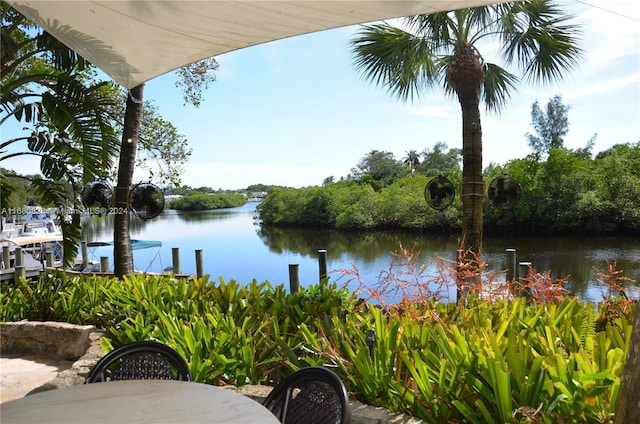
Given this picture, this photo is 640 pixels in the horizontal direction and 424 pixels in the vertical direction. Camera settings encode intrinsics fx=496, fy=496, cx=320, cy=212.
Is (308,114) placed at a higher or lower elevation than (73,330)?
higher

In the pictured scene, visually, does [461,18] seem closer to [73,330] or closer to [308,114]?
[73,330]

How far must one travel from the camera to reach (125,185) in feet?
17.3

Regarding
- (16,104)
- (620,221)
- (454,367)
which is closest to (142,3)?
(454,367)

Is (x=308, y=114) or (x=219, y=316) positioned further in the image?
(x=308, y=114)

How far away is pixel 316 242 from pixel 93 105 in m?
17.5

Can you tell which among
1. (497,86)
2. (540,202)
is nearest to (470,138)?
(497,86)

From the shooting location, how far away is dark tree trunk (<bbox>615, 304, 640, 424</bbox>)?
4.28ft

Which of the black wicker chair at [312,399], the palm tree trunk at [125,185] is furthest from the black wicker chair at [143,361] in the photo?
the palm tree trunk at [125,185]

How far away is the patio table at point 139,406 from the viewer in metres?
1.36

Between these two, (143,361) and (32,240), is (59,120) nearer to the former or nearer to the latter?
(143,361)

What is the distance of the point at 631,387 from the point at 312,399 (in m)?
0.89

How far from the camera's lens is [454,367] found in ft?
6.02

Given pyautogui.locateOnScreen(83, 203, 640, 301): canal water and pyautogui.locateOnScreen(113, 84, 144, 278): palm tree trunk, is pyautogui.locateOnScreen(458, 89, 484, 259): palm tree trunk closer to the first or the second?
pyautogui.locateOnScreen(83, 203, 640, 301): canal water

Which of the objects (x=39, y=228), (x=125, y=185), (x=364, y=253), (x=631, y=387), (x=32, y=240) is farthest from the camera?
(x=364, y=253)
